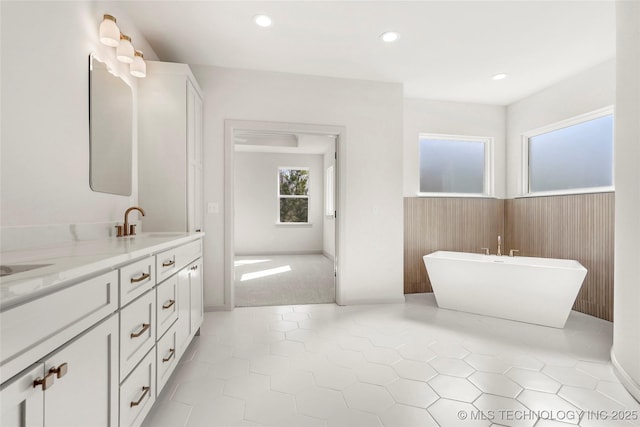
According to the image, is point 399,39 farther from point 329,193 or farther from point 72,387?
point 329,193

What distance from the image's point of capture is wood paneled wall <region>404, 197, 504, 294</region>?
13.3 ft

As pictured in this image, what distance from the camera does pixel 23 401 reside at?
2.30 ft

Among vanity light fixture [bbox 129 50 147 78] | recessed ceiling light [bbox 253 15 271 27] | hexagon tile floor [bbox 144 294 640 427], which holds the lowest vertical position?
hexagon tile floor [bbox 144 294 640 427]

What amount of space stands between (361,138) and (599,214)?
2632 mm

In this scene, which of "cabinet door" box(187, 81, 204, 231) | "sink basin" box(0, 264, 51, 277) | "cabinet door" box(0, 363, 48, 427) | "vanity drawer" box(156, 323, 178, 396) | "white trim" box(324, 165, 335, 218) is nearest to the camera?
"cabinet door" box(0, 363, 48, 427)

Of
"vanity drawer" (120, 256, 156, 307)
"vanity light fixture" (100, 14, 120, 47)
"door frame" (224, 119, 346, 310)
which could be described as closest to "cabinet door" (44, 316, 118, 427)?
"vanity drawer" (120, 256, 156, 307)

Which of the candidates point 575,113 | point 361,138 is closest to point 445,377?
point 361,138

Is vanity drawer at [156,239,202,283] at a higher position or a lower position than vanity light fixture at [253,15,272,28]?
lower

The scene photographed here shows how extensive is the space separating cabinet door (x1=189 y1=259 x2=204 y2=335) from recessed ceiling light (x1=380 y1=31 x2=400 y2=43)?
2.55 metres

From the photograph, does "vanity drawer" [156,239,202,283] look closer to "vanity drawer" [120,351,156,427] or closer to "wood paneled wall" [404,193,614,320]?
"vanity drawer" [120,351,156,427]

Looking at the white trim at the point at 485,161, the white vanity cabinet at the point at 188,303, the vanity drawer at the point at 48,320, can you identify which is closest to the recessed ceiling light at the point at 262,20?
the white vanity cabinet at the point at 188,303

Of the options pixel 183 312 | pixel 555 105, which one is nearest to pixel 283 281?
pixel 183 312

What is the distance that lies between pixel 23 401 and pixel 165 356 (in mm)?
1052

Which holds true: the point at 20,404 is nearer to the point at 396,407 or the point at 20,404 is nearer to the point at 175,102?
the point at 396,407
